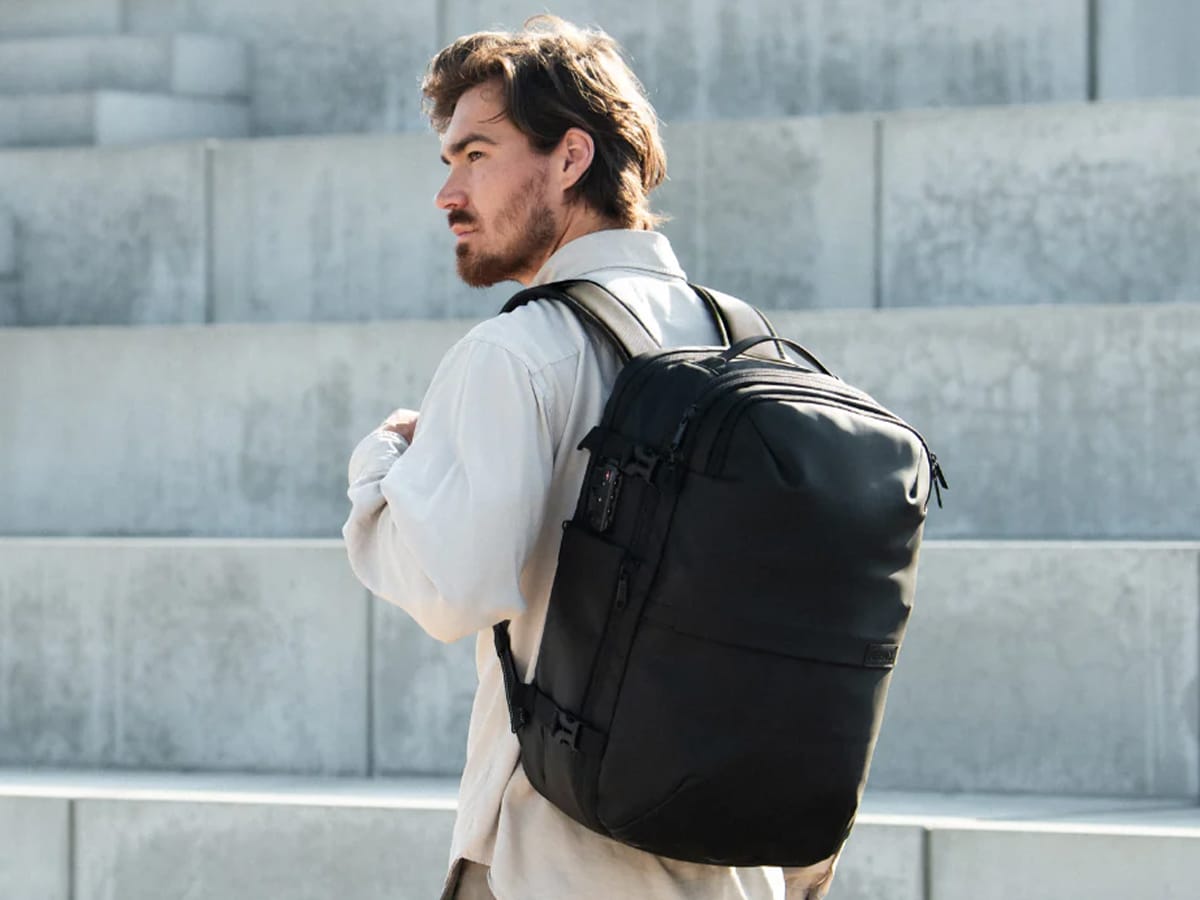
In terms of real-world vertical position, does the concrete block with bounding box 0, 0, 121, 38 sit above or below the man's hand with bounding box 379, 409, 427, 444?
above

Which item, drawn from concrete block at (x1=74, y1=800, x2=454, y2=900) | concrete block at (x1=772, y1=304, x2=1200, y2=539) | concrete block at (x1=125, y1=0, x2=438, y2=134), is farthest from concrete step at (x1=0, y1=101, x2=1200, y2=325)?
concrete block at (x1=74, y1=800, x2=454, y2=900)

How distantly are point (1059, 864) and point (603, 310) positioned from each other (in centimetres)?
221

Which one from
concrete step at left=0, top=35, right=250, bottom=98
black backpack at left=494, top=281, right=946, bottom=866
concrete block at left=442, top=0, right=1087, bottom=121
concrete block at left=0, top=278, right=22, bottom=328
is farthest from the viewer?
concrete step at left=0, top=35, right=250, bottom=98

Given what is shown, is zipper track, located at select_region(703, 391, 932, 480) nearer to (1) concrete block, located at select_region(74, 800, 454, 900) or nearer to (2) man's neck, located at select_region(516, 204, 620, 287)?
(2) man's neck, located at select_region(516, 204, 620, 287)

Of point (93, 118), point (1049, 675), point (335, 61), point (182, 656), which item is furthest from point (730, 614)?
point (335, 61)

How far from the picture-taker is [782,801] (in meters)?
1.80

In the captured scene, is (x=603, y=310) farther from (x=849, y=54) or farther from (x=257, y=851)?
(x=849, y=54)

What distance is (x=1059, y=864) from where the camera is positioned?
3.75 metres

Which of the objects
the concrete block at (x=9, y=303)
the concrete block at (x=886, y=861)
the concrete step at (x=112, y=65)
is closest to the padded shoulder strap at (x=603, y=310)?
the concrete block at (x=886, y=861)

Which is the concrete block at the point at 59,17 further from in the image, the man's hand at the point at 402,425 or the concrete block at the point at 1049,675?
the man's hand at the point at 402,425

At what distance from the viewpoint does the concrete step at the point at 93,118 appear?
6.38 metres

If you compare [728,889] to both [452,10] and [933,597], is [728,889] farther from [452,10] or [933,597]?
[452,10]

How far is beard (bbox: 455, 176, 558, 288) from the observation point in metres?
2.12

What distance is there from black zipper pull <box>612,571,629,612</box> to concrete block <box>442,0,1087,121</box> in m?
4.66
